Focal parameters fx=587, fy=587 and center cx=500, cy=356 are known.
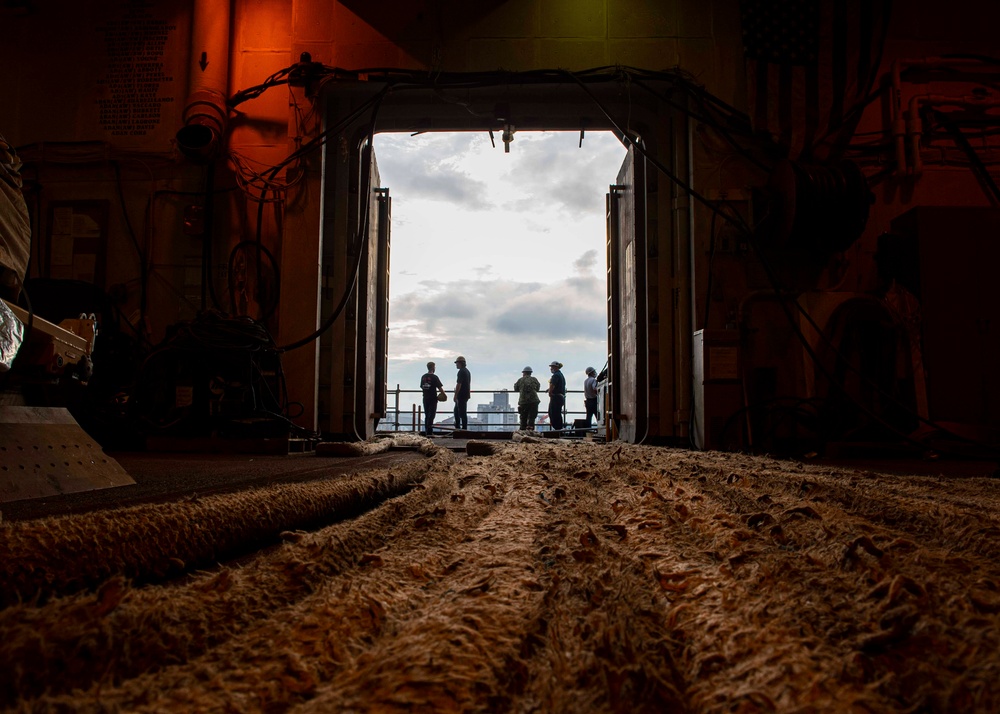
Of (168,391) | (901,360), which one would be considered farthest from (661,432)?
(168,391)

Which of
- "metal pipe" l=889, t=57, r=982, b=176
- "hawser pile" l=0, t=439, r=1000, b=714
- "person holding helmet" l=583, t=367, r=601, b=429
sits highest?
"metal pipe" l=889, t=57, r=982, b=176

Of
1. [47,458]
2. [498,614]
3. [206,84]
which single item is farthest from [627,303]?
[498,614]

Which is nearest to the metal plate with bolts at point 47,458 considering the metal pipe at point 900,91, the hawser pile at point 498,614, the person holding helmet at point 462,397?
the hawser pile at point 498,614

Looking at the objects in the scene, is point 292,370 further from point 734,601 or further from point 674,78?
point 734,601

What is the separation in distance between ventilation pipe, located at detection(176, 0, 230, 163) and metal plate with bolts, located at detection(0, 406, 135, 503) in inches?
116

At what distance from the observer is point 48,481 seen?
145cm

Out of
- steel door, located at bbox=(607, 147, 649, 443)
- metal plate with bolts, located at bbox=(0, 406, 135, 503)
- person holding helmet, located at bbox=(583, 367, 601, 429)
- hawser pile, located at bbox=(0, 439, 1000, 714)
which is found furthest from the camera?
person holding helmet, located at bbox=(583, 367, 601, 429)

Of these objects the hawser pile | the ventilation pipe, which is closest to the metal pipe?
the hawser pile

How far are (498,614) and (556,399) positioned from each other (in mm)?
8781

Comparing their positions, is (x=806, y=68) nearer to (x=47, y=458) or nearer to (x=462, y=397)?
(x=47, y=458)

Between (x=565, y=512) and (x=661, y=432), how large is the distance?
3125 millimetres

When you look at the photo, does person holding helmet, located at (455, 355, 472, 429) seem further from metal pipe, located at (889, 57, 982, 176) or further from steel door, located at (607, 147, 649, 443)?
metal pipe, located at (889, 57, 982, 176)

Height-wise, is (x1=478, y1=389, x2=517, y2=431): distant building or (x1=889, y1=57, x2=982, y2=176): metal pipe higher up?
(x1=889, y1=57, x2=982, y2=176): metal pipe

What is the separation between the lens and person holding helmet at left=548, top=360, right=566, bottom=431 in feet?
30.0
